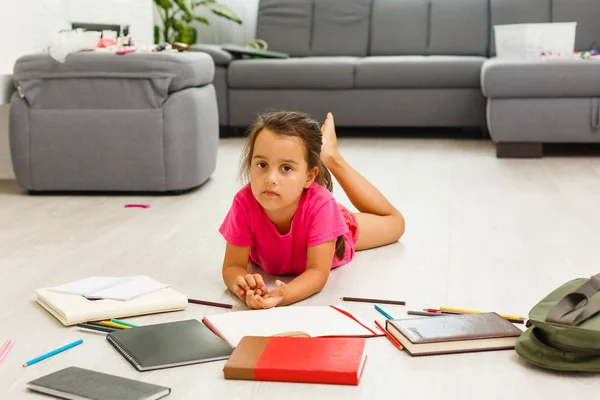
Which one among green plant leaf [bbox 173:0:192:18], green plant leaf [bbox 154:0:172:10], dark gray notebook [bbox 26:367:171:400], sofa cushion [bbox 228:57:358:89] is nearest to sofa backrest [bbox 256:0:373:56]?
sofa cushion [bbox 228:57:358:89]

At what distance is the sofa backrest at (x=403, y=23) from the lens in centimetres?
538

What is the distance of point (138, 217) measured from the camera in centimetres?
289

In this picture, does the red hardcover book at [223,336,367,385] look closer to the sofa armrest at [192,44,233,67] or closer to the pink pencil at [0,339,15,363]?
the pink pencil at [0,339,15,363]

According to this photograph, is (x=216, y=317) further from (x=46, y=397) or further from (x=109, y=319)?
(x=46, y=397)

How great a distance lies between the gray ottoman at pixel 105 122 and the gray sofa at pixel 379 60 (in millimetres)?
1973

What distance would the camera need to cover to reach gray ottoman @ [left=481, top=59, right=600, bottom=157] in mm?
4105

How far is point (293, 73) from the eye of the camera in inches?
203

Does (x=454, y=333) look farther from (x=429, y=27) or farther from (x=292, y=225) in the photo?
(x=429, y=27)

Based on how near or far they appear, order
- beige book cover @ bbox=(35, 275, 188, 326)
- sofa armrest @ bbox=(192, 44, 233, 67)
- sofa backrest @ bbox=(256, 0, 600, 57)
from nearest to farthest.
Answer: beige book cover @ bbox=(35, 275, 188, 326) → sofa armrest @ bbox=(192, 44, 233, 67) → sofa backrest @ bbox=(256, 0, 600, 57)

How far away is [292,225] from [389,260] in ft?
1.44

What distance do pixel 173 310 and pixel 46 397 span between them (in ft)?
1.61

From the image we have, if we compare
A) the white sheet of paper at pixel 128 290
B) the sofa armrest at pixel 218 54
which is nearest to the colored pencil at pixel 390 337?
the white sheet of paper at pixel 128 290

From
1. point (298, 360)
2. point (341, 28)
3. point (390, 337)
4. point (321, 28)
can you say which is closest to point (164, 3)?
point (321, 28)

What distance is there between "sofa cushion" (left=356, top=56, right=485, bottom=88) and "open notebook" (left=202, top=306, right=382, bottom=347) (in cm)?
346
